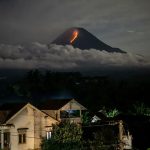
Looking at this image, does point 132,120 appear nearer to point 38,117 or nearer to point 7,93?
point 38,117

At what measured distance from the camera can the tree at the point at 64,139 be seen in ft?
108

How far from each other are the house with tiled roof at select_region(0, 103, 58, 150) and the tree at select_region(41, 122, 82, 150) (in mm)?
2058

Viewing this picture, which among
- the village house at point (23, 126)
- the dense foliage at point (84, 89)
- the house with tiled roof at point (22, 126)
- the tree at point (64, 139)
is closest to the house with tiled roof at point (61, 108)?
the village house at point (23, 126)

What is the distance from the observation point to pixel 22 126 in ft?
121

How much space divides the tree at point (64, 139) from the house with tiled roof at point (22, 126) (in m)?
2.06

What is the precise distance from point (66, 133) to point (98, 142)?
486 cm

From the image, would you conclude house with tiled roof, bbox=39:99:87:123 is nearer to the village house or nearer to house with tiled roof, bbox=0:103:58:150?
the village house

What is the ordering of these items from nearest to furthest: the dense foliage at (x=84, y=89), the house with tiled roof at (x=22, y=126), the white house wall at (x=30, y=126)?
the house with tiled roof at (x=22, y=126) → the white house wall at (x=30, y=126) → the dense foliage at (x=84, y=89)

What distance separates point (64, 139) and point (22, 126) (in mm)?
5246

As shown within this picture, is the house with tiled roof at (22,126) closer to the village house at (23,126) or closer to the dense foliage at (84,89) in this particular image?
the village house at (23,126)

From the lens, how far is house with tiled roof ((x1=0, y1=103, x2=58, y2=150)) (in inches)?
1394

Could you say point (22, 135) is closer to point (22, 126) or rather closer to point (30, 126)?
point (22, 126)

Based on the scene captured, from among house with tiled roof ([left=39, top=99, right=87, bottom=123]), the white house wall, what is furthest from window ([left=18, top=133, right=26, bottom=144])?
house with tiled roof ([left=39, top=99, right=87, bottom=123])

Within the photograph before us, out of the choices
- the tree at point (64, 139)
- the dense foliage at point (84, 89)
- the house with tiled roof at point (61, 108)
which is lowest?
the tree at point (64, 139)
